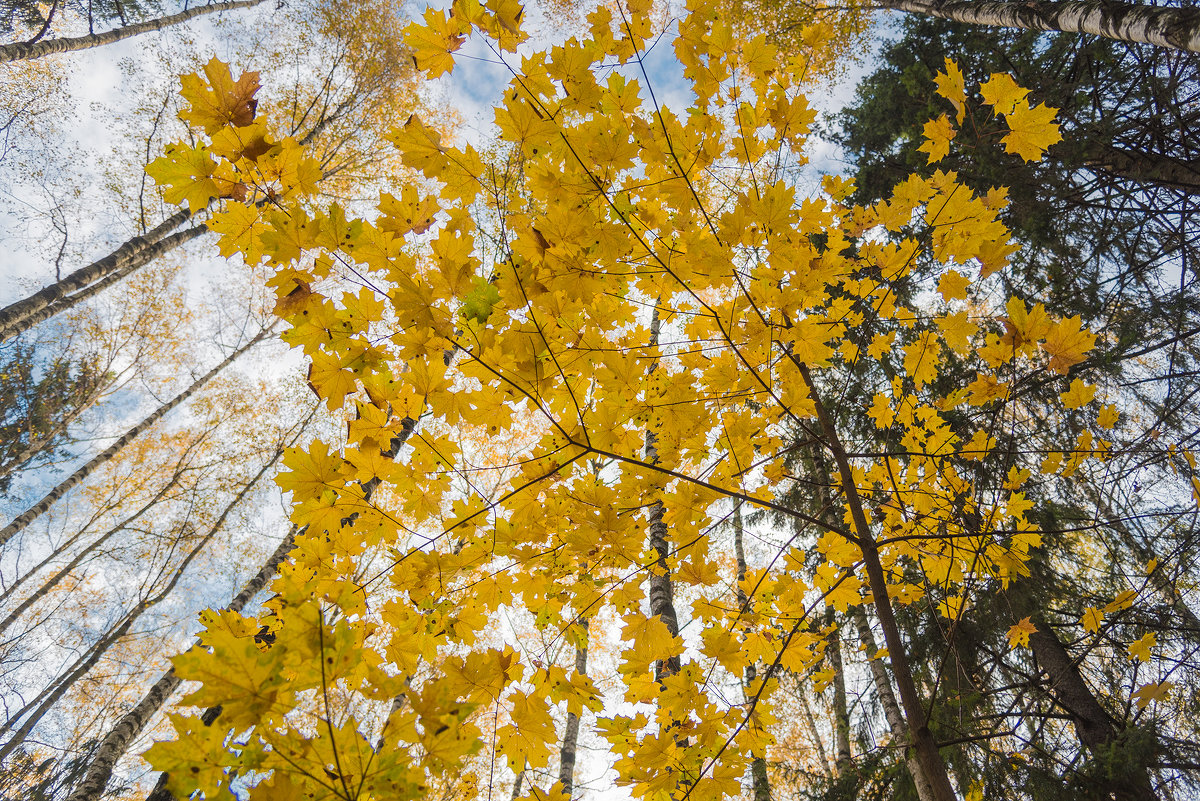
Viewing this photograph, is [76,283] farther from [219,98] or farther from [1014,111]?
[1014,111]

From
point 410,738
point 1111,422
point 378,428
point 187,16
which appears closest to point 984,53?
point 1111,422

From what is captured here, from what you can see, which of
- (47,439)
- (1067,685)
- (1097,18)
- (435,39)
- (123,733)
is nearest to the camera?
(435,39)

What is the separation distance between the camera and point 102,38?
19.2 feet

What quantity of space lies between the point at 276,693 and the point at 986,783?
3.48m

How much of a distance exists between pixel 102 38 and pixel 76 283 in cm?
347

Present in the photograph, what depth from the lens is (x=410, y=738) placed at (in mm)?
774

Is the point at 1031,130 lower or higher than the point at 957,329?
Answer: higher

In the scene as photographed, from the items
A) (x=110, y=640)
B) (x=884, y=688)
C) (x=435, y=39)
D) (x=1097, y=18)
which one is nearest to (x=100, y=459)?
(x=110, y=640)

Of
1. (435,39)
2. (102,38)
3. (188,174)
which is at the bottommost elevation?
(188,174)

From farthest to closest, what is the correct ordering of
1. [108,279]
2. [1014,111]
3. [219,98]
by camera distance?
1. [108,279]
2. [1014,111]
3. [219,98]

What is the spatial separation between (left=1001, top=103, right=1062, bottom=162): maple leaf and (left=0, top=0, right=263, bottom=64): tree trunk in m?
7.52

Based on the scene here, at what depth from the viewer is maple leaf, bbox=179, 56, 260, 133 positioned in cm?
99

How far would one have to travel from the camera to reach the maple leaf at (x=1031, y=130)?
4.46 ft

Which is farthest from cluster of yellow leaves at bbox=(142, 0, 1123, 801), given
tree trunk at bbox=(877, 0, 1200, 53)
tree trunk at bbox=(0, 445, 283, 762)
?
tree trunk at bbox=(0, 445, 283, 762)
